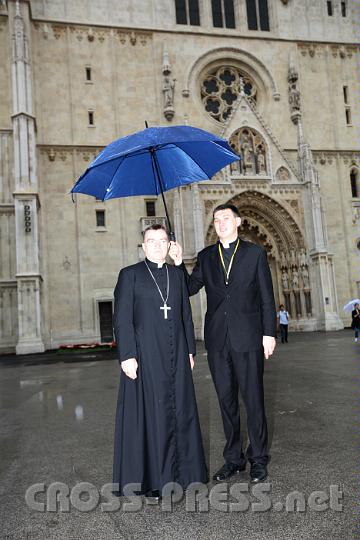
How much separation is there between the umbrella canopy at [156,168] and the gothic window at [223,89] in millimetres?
23066

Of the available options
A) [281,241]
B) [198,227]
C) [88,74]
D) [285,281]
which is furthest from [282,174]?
[88,74]

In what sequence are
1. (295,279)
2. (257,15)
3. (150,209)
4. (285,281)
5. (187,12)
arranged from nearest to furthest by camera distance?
(150,209)
(295,279)
(285,281)
(187,12)
(257,15)

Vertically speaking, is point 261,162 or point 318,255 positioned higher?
point 261,162

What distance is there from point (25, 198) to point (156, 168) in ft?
58.6

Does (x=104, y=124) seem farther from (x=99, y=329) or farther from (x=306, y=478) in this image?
(x=306, y=478)

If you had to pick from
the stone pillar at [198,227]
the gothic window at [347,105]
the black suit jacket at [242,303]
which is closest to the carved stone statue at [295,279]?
the stone pillar at [198,227]

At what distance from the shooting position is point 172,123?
83.9 ft

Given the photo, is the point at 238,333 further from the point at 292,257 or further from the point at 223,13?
the point at 223,13

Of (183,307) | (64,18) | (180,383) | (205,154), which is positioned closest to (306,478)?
(180,383)

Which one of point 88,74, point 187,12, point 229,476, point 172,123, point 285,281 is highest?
point 187,12

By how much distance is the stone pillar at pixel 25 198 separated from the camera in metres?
20.6

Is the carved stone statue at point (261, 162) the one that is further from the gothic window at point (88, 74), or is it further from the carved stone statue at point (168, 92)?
the gothic window at point (88, 74)

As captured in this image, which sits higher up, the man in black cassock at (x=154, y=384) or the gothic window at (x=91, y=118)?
the gothic window at (x=91, y=118)

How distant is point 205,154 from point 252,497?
3331mm
